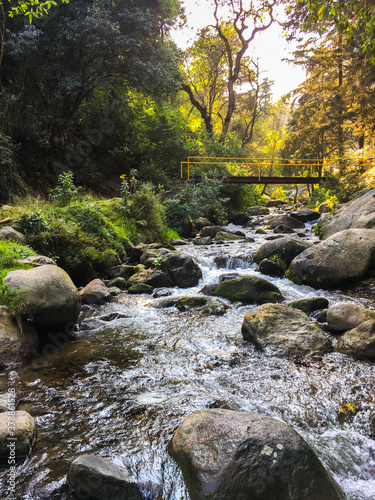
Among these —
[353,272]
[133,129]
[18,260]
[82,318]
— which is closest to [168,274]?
[82,318]

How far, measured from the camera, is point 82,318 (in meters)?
5.92

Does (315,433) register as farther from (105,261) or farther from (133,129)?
(133,129)

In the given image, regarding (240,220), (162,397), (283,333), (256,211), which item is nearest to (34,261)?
(162,397)

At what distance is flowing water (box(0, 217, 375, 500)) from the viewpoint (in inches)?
103

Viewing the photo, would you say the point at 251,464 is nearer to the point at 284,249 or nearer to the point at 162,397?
the point at 162,397

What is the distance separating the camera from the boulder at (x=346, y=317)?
4.92 meters

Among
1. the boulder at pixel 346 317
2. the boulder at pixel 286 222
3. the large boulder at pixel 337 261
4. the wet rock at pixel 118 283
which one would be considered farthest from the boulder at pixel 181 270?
the boulder at pixel 286 222

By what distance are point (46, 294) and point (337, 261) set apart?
621 cm

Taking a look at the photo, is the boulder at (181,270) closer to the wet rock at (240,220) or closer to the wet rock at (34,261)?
the wet rock at (34,261)

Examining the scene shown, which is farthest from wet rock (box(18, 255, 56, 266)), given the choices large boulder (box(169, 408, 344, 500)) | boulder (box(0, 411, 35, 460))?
large boulder (box(169, 408, 344, 500))

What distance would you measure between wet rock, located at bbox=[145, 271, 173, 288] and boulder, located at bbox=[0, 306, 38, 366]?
387cm

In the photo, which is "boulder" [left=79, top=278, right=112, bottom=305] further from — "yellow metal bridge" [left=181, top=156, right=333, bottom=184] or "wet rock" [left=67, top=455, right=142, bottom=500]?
"yellow metal bridge" [left=181, top=156, right=333, bottom=184]

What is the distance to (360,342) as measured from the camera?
14.3ft

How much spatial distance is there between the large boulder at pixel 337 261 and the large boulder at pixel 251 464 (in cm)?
542
